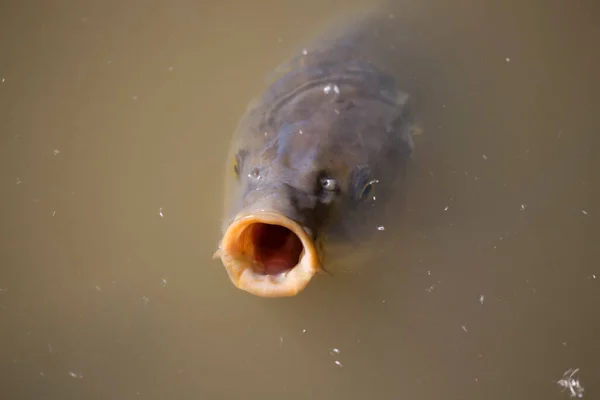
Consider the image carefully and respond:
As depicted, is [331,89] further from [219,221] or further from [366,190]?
[219,221]

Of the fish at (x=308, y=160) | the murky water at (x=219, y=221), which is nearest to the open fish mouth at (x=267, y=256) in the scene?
the fish at (x=308, y=160)

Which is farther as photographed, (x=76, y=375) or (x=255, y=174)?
(x=76, y=375)

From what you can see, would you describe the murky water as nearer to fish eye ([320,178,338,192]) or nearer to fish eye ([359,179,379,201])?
fish eye ([359,179,379,201])

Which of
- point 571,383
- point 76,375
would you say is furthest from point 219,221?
point 571,383

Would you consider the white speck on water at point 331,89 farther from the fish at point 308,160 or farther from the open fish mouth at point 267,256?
the open fish mouth at point 267,256

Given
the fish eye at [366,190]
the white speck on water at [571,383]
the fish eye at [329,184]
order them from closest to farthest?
the fish eye at [329,184] < the fish eye at [366,190] < the white speck on water at [571,383]

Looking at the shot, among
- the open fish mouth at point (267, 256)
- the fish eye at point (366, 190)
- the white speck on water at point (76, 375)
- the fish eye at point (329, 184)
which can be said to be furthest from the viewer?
the white speck on water at point (76, 375)

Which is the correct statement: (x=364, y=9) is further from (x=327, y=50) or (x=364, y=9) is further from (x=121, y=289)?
(x=121, y=289)

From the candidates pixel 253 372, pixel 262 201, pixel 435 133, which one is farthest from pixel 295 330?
pixel 435 133
